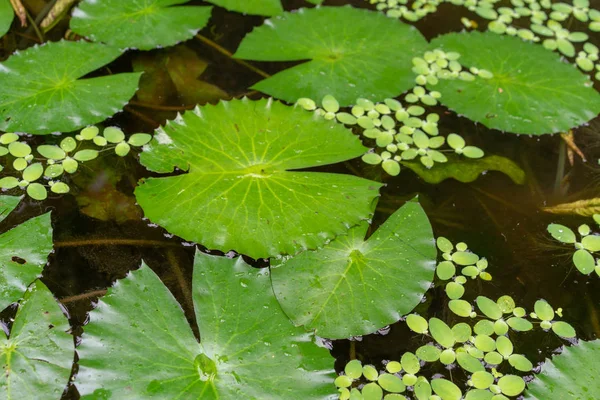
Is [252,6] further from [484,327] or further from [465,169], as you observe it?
[484,327]

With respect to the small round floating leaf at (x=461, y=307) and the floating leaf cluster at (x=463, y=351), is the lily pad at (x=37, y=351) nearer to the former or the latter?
the floating leaf cluster at (x=463, y=351)

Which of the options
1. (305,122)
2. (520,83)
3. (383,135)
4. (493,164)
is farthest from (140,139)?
(520,83)

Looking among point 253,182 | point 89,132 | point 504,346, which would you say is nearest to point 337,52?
point 253,182

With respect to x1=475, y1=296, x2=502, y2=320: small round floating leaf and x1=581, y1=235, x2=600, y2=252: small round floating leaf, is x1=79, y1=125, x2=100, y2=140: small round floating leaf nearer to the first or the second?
x1=475, y1=296, x2=502, y2=320: small round floating leaf

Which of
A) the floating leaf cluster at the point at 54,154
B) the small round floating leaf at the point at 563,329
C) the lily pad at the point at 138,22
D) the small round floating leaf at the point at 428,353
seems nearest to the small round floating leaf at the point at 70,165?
the floating leaf cluster at the point at 54,154

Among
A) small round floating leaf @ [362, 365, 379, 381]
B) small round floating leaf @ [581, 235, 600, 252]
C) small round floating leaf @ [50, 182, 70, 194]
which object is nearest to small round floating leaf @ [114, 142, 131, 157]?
small round floating leaf @ [50, 182, 70, 194]

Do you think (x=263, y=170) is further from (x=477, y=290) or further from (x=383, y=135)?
(x=477, y=290)
